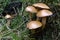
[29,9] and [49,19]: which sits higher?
[29,9]

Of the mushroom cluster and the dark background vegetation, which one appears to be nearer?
the mushroom cluster

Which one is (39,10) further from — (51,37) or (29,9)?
(51,37)

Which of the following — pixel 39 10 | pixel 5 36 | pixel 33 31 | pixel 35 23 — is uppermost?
pixel 39 10

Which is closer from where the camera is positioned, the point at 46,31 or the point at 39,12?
the point at 39,12

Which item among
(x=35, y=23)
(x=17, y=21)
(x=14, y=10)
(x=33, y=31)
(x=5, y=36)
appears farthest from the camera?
(x=14, y=10)

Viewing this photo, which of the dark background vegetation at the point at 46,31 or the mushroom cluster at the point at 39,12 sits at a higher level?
the mushroom cluster at the point at 39,12

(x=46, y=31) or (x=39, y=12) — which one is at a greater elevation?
(x=39, y=12)

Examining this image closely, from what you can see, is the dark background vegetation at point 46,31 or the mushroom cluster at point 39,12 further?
the dark background vegetation at point 46,31

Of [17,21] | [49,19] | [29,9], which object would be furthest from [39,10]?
[17,21]

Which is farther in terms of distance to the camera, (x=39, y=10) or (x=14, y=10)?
(x=14, y=10)

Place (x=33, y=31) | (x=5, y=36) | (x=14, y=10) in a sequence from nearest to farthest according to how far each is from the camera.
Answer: (x=33, y=31) → (x=5, y=36) → (x=14, y=10)

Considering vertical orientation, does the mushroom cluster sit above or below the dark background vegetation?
above
